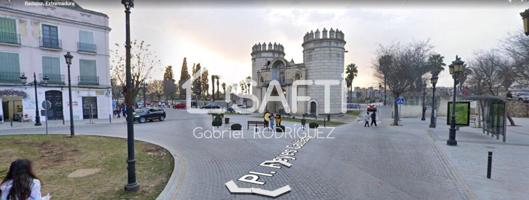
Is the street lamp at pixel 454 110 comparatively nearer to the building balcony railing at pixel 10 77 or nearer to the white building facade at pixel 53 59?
the white building facade at pixel 53 59

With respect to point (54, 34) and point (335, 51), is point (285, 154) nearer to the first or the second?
point (335, 51)

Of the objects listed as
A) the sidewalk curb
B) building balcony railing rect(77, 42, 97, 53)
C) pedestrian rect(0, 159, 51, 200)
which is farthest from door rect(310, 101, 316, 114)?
pedestrian rect(0, 159, 51, 200)

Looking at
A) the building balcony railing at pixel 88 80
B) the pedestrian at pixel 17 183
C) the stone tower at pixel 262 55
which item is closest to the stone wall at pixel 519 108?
the stone tower at pixel 262 55

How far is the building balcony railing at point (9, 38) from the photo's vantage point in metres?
22.5

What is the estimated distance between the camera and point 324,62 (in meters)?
32.6

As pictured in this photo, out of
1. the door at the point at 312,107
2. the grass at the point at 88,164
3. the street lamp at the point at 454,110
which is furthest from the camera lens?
the door at the point at 312,107

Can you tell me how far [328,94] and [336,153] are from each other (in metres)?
24.9

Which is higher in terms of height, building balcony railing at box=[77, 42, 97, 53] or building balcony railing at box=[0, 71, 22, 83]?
building balcony railing at box=[77, 42, 97, 53]

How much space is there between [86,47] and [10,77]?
273 inches

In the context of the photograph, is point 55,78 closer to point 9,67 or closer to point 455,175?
point 9,67

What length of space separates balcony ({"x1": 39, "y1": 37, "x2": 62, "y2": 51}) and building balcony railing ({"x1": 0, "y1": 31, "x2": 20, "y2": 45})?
1.69 metres

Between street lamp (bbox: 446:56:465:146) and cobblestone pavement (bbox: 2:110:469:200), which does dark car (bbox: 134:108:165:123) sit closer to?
cobblestone pavement (bbox: 2:110:469:200)

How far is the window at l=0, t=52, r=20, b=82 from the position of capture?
22.6m

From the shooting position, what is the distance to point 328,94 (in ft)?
110
